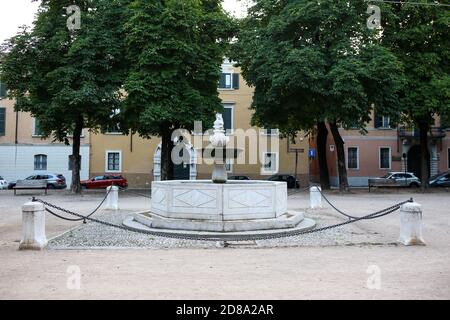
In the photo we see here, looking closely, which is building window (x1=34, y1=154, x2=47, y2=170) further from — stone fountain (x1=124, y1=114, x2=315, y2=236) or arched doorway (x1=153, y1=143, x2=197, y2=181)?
stone fountain (x1=124, y1=114, x2=315, y2=236)

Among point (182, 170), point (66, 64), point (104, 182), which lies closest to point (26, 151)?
point (104, 182)

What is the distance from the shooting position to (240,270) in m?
7.97

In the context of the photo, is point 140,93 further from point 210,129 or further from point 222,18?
point 222,18

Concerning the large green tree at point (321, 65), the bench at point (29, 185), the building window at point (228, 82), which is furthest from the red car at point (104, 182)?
the large green tree at point (321, 65)

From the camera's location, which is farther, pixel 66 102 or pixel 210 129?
pixel 210 129

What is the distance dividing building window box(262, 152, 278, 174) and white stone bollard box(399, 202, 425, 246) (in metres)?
31.7

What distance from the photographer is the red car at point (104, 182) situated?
127ft

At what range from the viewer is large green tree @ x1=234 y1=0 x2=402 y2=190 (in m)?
25.2

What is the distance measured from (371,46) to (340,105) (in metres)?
3.59

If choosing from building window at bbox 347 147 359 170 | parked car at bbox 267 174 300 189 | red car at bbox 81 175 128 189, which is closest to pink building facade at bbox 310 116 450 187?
building window at bbox 347 147 359 170

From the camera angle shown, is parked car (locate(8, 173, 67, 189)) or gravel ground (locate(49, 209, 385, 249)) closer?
gravel ground (locate(49, 209, 385, 249))
